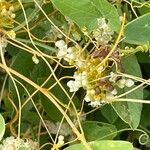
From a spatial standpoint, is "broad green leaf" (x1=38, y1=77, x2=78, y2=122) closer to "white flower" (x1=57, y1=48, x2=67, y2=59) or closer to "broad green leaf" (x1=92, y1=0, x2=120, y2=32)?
"white flower" (x1=57, y1=48, x2=67, y2=59)

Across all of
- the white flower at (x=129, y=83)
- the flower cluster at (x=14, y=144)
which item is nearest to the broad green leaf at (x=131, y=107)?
the white flower at (x=129, y=83)

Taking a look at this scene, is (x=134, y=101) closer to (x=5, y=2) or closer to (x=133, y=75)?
(x=133, y=75)

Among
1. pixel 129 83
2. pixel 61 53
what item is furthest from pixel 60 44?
pixel 129 83

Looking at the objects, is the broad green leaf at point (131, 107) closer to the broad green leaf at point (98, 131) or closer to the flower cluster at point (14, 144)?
the broad green leaf at point (98, 131)

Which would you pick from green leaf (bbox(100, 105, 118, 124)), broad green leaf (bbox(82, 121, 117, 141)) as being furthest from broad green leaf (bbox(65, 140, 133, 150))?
green leaf (bbox(100, 105, 118, 124))

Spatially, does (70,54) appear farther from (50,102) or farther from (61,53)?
(50,102)

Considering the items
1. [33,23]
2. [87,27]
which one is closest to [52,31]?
[33,23]

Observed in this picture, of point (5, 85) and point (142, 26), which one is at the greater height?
point (142, 26)
